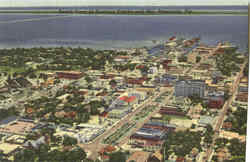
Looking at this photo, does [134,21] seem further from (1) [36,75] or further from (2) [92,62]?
(1) [36,75]

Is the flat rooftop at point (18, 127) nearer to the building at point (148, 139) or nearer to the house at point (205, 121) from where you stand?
the building at point (148, 139)

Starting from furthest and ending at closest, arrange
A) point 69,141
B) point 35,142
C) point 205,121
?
point 35,142
point 69,141
point 205,121

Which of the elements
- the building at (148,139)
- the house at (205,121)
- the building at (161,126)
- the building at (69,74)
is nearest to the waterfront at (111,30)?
the building at (69,74)

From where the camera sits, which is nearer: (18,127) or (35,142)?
(35,142)

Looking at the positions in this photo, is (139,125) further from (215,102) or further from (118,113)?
(215,102)

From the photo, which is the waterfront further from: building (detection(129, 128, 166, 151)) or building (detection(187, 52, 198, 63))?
building (detection(129, 128, 166, 151))

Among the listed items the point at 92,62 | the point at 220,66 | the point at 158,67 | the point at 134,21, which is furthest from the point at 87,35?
the point at 220,66

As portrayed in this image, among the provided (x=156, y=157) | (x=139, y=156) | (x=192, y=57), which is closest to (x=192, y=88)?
(x=192, y=57)

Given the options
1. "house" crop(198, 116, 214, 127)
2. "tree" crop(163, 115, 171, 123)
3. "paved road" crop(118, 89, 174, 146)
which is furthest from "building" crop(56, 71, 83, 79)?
"house" crop(198, 116, 214, 127)
